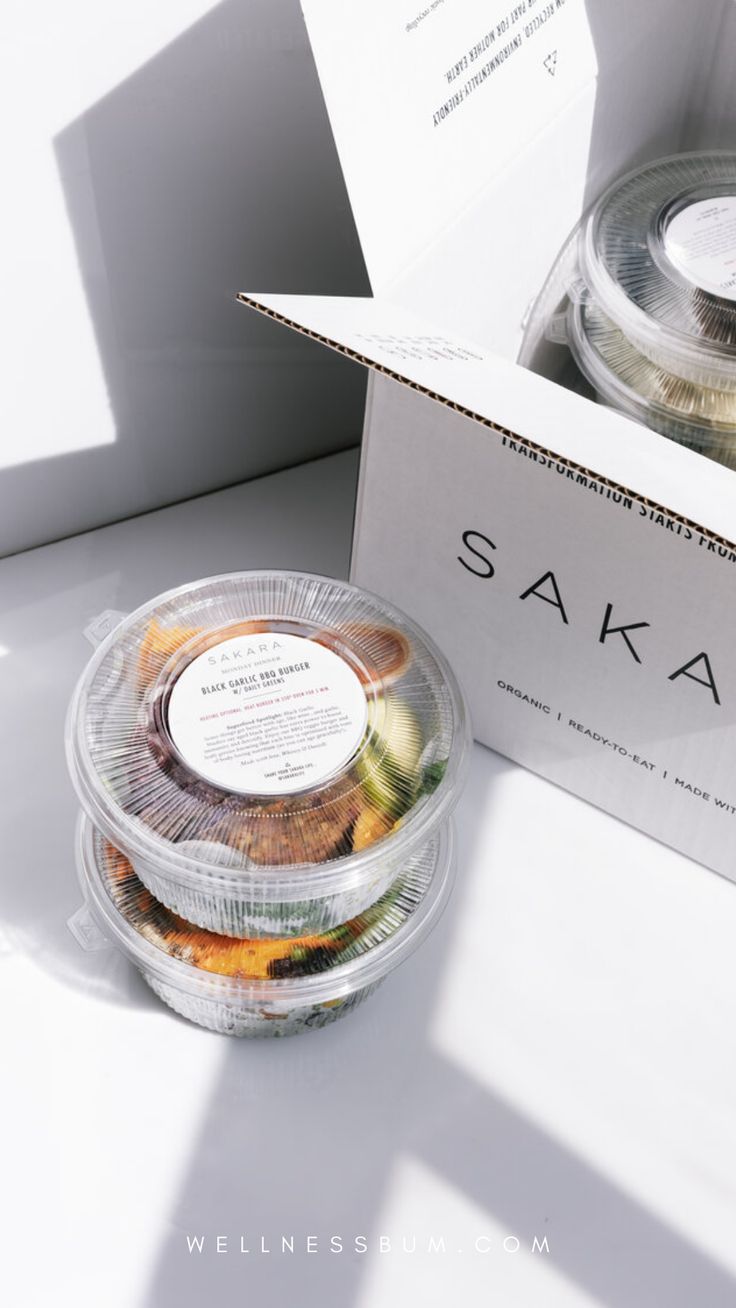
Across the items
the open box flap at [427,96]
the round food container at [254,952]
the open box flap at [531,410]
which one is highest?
the open box flap at [427,96]

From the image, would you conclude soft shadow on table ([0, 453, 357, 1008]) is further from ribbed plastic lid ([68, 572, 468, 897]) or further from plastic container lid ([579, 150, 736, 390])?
plastic container lid ([579, 150, 736, 390])

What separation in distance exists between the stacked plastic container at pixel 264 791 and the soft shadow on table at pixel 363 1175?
0.11 ft

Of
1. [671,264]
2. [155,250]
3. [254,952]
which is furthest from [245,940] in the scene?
[671,264]

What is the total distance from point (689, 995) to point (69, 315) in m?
0.58

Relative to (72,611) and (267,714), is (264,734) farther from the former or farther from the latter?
(72,611)

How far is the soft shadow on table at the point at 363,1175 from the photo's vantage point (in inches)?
26.2

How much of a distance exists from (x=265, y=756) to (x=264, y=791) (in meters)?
0.02

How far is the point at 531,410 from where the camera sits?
664 mm

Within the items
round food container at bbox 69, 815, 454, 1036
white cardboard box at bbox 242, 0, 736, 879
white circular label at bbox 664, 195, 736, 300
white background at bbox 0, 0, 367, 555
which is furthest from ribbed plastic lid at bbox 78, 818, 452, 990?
white circular label at bbox 664, 195, 736, 300

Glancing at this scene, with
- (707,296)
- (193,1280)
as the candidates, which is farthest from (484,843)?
(707,296)

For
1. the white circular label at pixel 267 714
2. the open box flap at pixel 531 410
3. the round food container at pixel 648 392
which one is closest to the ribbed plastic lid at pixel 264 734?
the white circular label at pixel 267 714

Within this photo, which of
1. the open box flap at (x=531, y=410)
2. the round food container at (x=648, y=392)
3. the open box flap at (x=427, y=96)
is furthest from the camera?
the round food container at (x=648, y=392)

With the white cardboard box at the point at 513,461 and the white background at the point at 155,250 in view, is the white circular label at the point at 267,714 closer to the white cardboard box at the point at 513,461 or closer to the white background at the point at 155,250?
the white cardboard box at the point at 513,461

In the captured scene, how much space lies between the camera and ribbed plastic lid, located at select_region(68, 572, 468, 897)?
0.64 meters
